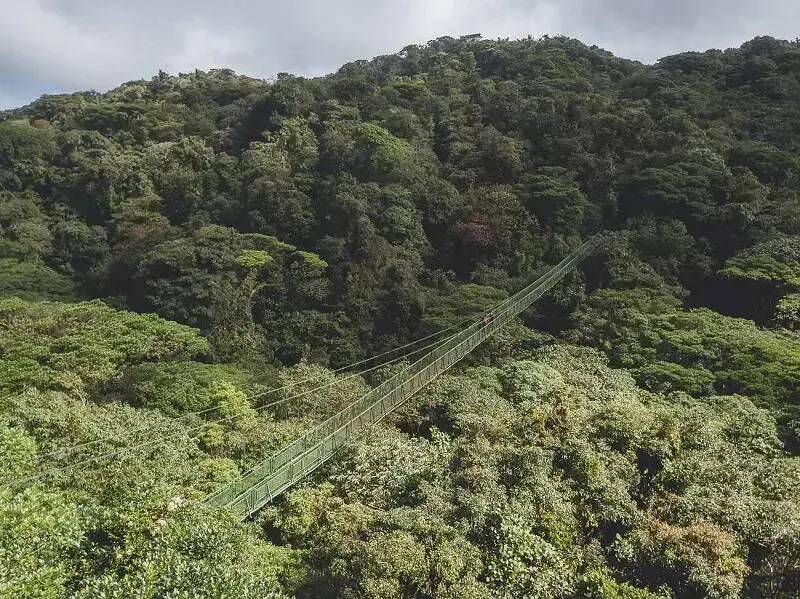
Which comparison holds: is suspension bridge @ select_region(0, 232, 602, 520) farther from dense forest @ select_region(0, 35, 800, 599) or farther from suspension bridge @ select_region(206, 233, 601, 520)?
dense forest @ select_region(0, 35, 800, 599)

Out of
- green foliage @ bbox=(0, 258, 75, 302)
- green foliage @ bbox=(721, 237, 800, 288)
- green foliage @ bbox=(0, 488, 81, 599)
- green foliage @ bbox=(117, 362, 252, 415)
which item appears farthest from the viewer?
green foliage @ bbox=(0, 258, 75, 302)

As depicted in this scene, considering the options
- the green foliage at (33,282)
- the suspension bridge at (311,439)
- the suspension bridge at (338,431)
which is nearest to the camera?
the suspension bridge at (311,439)

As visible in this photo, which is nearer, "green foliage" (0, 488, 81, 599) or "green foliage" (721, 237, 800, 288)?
"green foliage" (0, 488, 81, 599)

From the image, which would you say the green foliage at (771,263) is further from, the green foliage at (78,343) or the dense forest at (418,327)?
the green foliage at (78,343)

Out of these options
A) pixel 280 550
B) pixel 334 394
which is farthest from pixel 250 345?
pixel 280 550

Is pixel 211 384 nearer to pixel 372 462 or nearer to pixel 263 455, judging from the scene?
pixel 263 455

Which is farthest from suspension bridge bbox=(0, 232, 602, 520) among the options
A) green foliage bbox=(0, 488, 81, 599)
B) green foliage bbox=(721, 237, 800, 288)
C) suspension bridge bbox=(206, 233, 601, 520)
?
green foliage bbox=(721, 237, 800, 288)

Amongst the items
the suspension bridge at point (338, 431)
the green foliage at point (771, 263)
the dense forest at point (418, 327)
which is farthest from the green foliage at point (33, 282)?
the green foliage at point (771, 263)

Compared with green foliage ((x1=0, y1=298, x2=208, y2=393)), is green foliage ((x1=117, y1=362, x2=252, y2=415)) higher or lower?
lower
